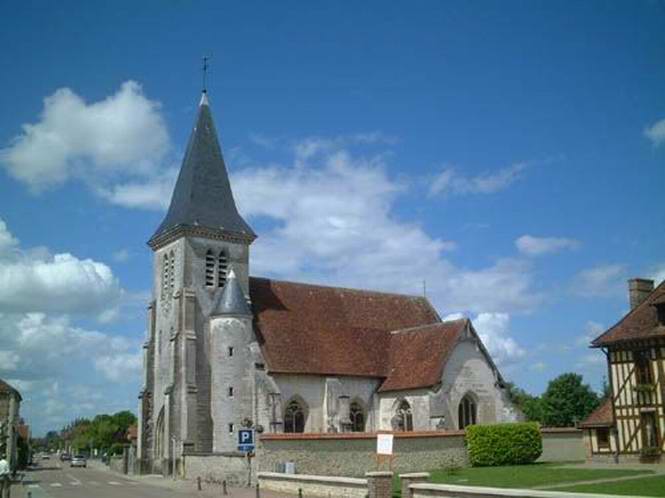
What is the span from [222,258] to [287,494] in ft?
57.3

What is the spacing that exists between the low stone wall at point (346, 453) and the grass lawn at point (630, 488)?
29.6 ft

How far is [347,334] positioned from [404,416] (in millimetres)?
5541

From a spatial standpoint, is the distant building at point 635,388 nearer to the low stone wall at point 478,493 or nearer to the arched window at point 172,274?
the low stone wall at point 478,493

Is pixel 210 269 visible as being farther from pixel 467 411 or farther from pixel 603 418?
pixel 603 418

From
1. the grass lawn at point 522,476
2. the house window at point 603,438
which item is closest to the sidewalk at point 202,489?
the grass lawn at point 522,476

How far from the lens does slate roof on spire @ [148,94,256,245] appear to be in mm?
37469

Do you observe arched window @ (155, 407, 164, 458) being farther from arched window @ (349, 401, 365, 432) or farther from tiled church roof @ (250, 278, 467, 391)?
arched window @ (349, 401, 365, 432)

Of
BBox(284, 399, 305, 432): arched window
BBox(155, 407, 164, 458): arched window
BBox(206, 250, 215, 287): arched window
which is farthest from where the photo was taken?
BBox(206, 250, 215, 287): arched window

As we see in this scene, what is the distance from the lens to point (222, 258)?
37531 mm

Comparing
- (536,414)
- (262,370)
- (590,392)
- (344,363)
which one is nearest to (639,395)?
(344,363)

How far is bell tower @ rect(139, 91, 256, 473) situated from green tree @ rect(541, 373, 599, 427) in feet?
100

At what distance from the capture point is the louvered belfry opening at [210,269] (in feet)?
121

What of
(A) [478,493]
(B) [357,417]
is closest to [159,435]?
(B) [357,417]

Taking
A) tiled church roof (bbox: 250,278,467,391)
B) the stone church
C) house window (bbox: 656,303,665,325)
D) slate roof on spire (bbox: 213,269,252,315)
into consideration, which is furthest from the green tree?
slate roof on spire (bbox: 213,269,252,315)
